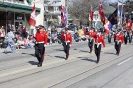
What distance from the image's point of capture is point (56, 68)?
13.3 meters

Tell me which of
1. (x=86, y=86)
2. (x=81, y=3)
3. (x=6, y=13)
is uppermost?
(x=81, y=3)

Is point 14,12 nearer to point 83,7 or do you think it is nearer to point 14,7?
point 14,7

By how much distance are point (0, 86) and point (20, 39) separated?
1455cm

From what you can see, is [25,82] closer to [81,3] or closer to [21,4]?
[21,4]

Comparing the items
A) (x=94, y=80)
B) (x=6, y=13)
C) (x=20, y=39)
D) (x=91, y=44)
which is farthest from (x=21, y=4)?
(x=94, y=80)

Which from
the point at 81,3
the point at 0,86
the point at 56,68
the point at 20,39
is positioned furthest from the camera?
the point at 81,3

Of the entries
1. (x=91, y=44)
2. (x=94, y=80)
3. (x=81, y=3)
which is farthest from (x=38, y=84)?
(x=81, y=3)

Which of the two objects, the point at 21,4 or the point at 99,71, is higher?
the point at 21,4

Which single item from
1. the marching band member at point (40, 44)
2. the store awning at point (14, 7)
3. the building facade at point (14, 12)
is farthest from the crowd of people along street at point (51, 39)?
the building facade at point (14, 12)

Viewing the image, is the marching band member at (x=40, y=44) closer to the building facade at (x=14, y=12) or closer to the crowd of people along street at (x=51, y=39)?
the crowd of people along street at (x=51, y=39)

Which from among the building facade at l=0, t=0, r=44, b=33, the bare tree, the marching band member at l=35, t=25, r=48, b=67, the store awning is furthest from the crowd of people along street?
the bare tree

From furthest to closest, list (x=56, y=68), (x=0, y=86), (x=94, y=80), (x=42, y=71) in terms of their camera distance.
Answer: (x=56, y=68) < (x=42, y=71) < (x=94, y=80) < (x=0, y=86)

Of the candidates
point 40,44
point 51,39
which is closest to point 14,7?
point 51,39

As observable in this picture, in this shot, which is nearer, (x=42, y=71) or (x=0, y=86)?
(x=0, y=86)
